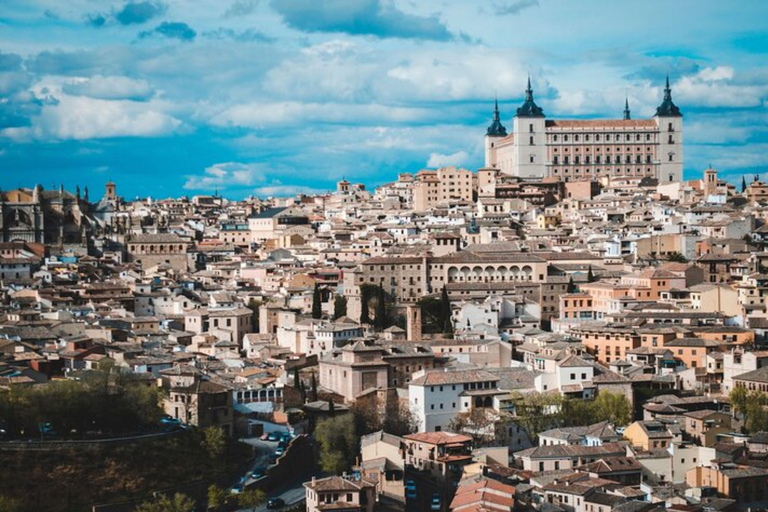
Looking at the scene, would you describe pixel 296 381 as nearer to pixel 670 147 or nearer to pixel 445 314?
pixel 445 314

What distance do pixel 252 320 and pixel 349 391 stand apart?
1257 cm

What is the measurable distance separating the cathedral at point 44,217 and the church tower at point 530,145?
35399 millimetres

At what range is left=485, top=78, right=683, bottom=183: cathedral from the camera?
341 feet

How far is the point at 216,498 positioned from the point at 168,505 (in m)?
1.35

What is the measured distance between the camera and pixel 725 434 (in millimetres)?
38406

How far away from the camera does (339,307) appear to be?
54.8 m

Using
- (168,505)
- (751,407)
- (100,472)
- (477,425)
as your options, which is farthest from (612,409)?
(100,472)

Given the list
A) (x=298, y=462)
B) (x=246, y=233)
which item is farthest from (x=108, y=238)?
(x=298, y=462)

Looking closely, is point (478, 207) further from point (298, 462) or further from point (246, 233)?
point (298, 462)

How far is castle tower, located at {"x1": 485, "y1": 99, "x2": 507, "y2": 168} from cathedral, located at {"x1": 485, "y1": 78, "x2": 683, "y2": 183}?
30.0 ft

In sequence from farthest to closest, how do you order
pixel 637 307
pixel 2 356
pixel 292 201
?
1. pixel 292 201
2. pixel 637 307
3. pixel 2 356

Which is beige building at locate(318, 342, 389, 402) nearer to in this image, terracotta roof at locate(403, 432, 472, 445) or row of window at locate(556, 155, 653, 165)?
terracotta roof at locate(403, 432, 472, 445)

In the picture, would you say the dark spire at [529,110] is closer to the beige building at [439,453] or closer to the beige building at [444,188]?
Answer: the beige building at [444,188]

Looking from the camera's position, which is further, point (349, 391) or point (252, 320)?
point (252, 320)
